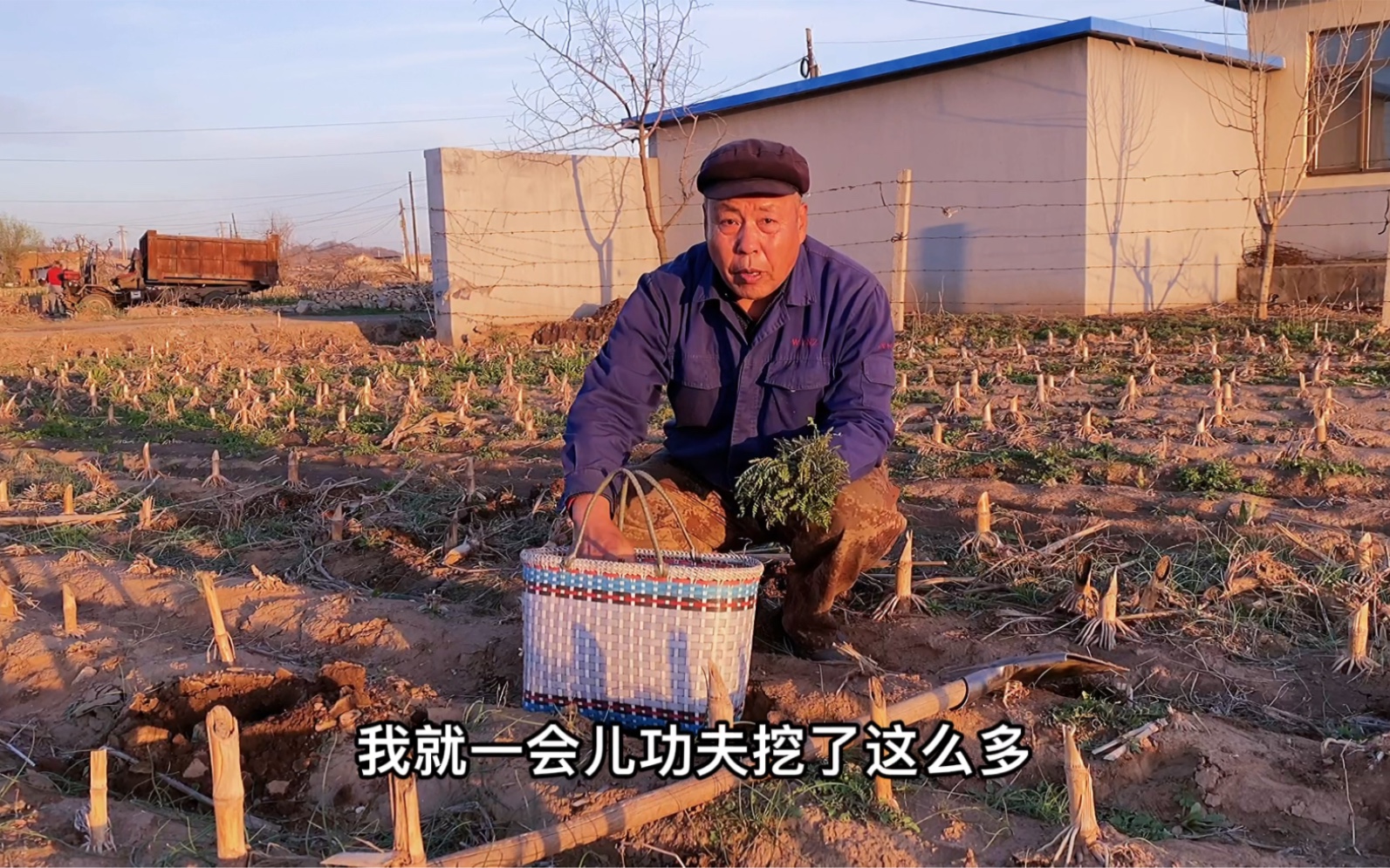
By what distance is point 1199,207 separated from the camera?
1273 centimetres

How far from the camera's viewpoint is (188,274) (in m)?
21.9

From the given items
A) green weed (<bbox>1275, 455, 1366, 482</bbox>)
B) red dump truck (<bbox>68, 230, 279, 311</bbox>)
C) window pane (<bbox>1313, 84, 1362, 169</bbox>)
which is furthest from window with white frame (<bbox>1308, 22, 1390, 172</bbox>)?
red dump truck (<bbox>68, 230, 279, 311</bbox>)

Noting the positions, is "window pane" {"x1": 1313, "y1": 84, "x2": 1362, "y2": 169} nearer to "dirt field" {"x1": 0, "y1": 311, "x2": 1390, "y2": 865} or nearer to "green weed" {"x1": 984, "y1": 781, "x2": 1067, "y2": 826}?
"dirt field" {"x1": 0, "y1": 311, "x2": 1390, "y2": 865}

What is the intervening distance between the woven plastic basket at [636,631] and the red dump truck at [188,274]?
19750 mm

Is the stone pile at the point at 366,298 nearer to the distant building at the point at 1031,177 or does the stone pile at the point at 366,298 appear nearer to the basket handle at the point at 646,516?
the distant building at the point at 1031,177

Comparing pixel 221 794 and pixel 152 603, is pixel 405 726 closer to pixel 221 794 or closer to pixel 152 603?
pixel 221 794

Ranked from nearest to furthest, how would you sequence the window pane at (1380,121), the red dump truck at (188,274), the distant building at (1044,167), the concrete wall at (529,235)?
the distant building at (1044,167) → the window pane at (1380,121) → the concrete wall at (529,235) → the red dump truck at (188,274)

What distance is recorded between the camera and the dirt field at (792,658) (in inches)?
97.4

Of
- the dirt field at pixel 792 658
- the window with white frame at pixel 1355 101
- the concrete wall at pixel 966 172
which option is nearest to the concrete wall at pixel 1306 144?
the window with white frame at pixel 1355 101

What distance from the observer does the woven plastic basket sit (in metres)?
2.71

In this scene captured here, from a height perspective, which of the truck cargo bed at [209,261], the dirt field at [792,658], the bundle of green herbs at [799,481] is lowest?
the dirt field at [792,658]

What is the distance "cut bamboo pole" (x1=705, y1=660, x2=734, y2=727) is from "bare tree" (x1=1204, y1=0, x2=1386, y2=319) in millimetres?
11187

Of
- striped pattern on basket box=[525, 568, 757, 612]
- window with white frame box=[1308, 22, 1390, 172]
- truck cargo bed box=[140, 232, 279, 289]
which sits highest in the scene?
window with white frame box=[1308, 22, 1390, 172]

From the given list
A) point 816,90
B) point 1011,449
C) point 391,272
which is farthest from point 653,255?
point 391,272
